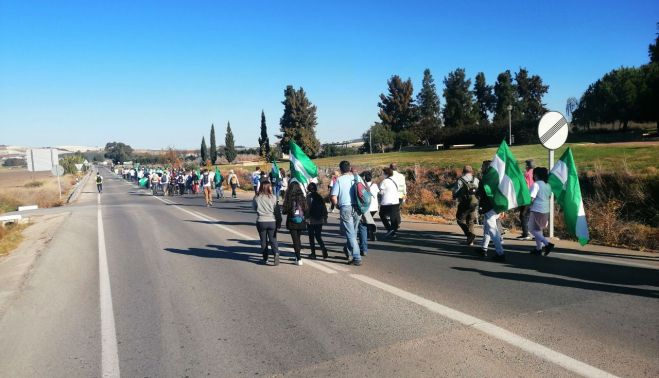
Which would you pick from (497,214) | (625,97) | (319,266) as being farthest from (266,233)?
(625,97)

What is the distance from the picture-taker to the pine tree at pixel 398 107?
306ft

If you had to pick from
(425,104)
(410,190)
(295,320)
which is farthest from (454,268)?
(425,104)

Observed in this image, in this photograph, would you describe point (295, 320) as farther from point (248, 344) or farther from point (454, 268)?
point (454, 268)

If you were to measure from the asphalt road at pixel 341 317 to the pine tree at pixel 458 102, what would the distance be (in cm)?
7159

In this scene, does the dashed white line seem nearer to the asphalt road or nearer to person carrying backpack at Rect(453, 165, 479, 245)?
the asphalt road

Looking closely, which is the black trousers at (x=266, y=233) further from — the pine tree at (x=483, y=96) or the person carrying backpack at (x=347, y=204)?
the pine tree at (x=483, y=96)

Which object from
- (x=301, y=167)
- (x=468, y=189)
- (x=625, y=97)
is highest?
Result: (x=625, y=97)

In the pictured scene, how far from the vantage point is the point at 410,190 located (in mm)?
21406

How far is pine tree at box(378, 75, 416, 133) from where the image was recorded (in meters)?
93.2

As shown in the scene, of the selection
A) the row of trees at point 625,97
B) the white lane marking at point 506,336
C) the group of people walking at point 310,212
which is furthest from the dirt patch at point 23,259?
the row of trees at point 625,97

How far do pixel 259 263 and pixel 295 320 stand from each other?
353cm

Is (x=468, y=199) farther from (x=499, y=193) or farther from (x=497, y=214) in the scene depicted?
(x=497, y=214)

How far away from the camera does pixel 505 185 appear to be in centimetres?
879

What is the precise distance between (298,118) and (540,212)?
84.0 metres
